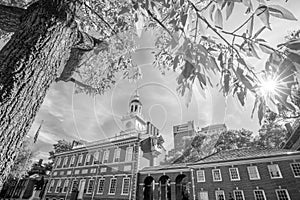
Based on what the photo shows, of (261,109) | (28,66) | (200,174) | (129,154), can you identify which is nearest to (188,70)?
(261,109)

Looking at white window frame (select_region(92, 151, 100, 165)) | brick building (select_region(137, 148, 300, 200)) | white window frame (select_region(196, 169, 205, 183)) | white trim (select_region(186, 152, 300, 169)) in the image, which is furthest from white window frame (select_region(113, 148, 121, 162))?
white window frame (select_region(196, 169, 205, 183))

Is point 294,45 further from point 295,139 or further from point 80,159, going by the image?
point 80,159

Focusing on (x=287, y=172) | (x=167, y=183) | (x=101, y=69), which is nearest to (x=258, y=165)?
(x=287, y=172)

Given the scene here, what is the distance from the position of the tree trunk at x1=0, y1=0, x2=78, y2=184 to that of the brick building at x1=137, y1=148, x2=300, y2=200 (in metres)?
15.6

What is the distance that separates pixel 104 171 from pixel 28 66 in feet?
71.3

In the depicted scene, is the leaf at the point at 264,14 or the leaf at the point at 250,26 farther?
the leaf at the point at 250,26

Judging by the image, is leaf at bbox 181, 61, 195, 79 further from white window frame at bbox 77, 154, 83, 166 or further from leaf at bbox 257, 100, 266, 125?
white window frame at bbox 77, 154, 83, 166

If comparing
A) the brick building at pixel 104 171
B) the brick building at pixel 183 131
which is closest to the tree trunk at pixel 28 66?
the brick building at pixel 183 131

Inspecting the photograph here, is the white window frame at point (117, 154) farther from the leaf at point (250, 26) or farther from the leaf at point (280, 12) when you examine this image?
the leaf at point (280, 12)

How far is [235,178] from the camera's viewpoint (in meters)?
13.1

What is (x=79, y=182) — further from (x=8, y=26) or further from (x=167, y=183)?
(x=8, y=26)

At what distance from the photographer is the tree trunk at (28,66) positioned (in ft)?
3.13

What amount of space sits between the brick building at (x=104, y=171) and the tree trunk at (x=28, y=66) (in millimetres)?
14596

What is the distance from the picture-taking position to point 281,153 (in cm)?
1202
